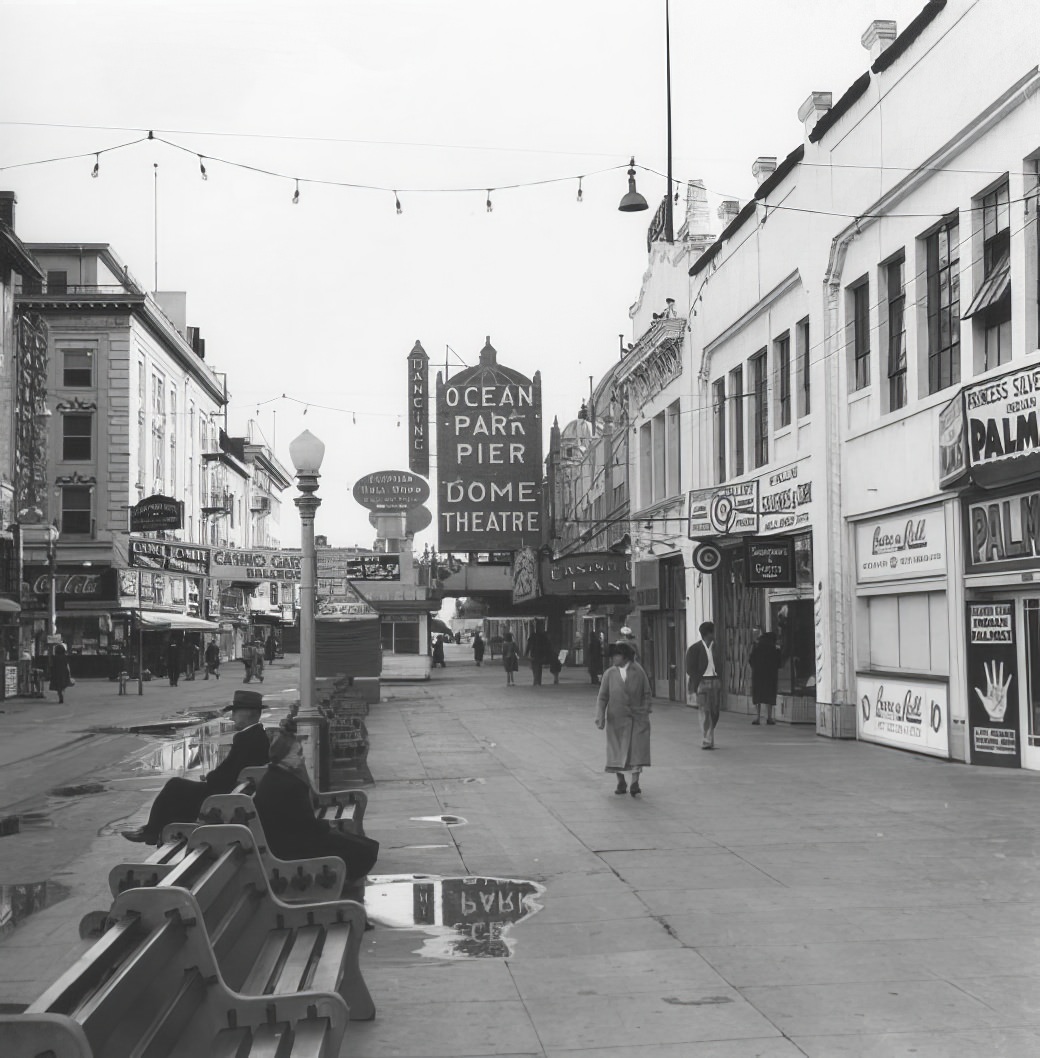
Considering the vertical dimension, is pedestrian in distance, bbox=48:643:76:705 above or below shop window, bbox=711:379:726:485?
below

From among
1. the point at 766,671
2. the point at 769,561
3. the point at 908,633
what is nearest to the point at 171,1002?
the point at 908,633

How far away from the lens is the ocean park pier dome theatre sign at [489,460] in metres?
40.8

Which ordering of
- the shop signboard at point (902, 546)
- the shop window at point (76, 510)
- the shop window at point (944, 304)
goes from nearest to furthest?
the shop window at point (944, 304) → the shop signboard at point (902, 546) → the shop window at point (76, 510)

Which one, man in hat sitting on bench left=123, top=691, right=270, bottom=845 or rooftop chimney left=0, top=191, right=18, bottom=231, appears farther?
rooftop chimney left=0, top=191, right=18, bottom=231

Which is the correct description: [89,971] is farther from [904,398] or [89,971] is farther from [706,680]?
[904,398]

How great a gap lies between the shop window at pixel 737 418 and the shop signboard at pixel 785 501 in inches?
127

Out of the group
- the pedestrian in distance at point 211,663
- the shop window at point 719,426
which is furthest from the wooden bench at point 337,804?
the pedestrian in distance at point 211,663

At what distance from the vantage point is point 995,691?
1717cm

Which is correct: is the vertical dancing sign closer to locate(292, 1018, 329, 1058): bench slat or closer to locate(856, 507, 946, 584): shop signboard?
locate(856, 507, 946, 584): shop signboard

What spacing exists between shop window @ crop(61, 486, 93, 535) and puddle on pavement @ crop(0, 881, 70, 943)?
50555 mm

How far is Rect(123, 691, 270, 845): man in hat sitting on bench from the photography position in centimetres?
928

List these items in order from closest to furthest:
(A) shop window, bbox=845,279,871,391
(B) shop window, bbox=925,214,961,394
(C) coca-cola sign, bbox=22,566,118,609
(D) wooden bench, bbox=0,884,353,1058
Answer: (D) wooden bench, bbox=0,884,353,1058 < (B) shop window, bbox=925,214,961,394 < (A) shop window, bbox=845,279,871,391 < (C) coca-cola sign, bbox=22,566,118,609

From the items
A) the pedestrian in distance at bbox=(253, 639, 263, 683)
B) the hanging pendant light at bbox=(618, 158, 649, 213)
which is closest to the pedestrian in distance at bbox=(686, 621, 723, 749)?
the hanging pendant light at bbox=(618, 158, 649, 213)

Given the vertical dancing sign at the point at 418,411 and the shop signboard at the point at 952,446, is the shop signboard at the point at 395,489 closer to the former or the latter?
the vertical dancing sign at the point at 418,411
